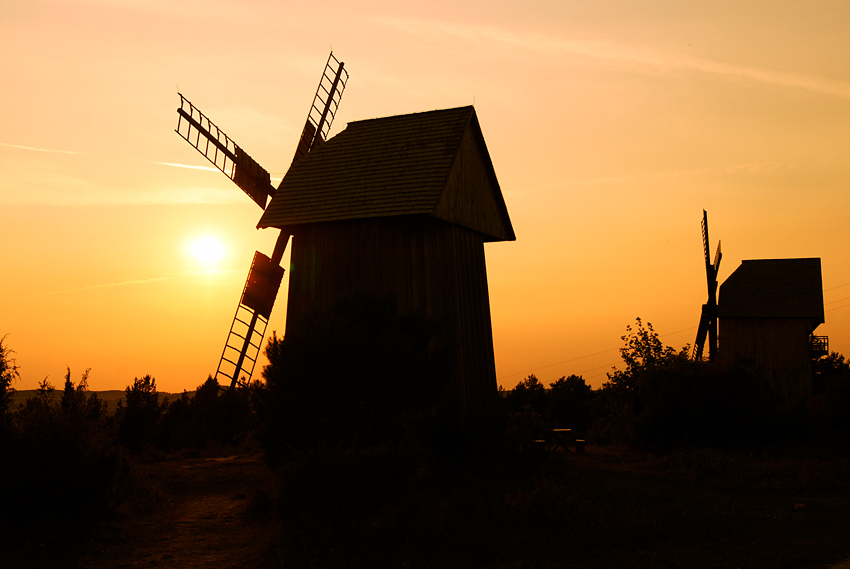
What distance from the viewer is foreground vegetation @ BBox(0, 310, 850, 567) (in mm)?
11453

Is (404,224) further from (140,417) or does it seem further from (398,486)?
(140,417)

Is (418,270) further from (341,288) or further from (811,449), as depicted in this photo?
(811,449)

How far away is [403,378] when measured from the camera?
48.1 ft

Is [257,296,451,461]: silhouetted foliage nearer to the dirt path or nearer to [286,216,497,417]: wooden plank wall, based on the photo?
the dirt path

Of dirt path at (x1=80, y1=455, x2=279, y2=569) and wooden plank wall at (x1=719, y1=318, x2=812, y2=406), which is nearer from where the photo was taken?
dirt path at (x1=80, y1=455, x2=279, y2=569)

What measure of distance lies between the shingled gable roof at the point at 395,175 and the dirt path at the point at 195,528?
722 centimetres

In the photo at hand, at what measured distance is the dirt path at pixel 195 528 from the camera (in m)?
11.5

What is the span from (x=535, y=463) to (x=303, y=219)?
353 inches

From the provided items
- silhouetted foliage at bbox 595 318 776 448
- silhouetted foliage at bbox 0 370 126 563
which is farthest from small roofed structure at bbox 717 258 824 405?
silhouetted foliage at bbox 0 370 126 563

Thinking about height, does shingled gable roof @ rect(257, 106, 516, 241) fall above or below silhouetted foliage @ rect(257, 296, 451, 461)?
above

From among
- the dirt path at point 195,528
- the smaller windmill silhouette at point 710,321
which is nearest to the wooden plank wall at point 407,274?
the dirt path at point 195,528

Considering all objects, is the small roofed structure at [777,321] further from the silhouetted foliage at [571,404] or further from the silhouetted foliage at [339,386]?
the silhouetted foliage at [339,386]

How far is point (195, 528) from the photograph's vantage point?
1368 cm

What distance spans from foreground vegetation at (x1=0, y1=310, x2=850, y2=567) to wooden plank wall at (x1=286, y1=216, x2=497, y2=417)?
225 centimetres
